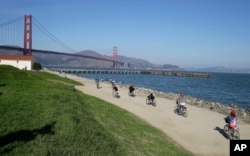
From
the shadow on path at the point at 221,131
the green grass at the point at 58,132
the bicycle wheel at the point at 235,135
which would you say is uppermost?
the green grass at the point at 58,132

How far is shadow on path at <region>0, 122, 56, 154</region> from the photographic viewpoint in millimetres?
8172

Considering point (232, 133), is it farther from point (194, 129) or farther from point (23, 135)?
point (23, 135)

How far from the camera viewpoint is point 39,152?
25.6 feet

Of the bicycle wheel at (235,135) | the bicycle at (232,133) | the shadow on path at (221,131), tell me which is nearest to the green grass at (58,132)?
the bicycle at (232,133)

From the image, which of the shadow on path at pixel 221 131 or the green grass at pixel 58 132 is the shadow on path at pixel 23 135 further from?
the shadow on path at pixel 221 131

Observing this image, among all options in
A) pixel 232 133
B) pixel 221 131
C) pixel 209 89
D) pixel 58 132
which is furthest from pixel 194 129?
pixel 209 89

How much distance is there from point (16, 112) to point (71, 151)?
3.24 meters

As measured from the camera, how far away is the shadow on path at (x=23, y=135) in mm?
8172

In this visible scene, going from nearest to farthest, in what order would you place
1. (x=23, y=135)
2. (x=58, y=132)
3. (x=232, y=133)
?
(x=23, y=135)
(x=58, y=132)
(x=232, y=133)

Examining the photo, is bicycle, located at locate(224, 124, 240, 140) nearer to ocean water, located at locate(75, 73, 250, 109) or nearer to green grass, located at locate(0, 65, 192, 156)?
green grass, located at locate(0, 65, 192, 156)

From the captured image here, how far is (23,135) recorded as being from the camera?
28.7 feet

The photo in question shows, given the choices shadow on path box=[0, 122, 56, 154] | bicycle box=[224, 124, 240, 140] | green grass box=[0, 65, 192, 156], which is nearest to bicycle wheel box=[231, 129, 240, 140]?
bicycle box=[224, 124, 240, 140]

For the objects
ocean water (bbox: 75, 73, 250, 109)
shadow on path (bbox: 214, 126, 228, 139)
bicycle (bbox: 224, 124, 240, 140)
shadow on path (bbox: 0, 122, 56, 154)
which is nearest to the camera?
shadow on path (bbox: 0, 122, 56, 154)

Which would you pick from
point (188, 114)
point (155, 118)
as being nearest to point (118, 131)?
point (155, 118)
